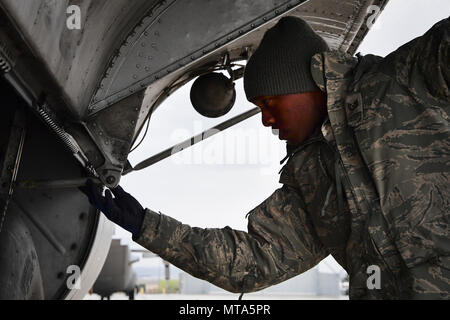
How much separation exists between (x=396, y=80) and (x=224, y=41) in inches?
39.8

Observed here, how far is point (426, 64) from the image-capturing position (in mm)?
1796

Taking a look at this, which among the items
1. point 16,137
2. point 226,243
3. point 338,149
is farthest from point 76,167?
point 338,149

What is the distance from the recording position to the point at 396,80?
1.95 meters

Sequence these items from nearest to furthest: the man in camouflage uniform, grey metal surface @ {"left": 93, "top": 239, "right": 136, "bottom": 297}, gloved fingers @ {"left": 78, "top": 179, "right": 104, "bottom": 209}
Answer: the man in camouflage uniform
gloved fingers @ {"left": 78, "top": 179, "right": 104, "bottom": 209}
grey metal surface @ {"left": 93, "top": 239, "right": 136, "bottom": 297}

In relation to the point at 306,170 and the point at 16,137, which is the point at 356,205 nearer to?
the point at 306,170

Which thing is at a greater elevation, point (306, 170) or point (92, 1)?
point (92, 1)

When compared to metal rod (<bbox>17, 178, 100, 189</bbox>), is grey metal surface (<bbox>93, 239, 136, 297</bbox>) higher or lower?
higher

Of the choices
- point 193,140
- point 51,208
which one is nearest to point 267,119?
point 193,140

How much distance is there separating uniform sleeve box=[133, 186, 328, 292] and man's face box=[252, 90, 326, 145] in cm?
28

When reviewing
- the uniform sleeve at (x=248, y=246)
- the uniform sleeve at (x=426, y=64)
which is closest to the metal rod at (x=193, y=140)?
the uniform sleeve at (x=248, y=246)

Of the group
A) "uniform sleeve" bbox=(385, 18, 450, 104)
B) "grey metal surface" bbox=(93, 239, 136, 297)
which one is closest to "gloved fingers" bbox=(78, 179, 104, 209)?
"uniform sleeve" bbox=(385, 18, 450, 104)

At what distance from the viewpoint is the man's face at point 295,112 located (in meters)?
2.30

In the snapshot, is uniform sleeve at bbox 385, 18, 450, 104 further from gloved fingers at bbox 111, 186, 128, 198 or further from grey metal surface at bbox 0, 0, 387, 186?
gloved fingers at bbox 111, 186, 128, 198

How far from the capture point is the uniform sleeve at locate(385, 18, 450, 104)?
5.61ft
